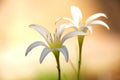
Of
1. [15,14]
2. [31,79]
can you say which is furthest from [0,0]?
[31,79]

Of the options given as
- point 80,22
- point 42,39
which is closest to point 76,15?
point 80,22

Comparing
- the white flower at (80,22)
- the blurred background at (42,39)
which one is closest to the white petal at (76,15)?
the white flower at (80,22)

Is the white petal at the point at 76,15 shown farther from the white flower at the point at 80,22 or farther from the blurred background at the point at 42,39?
the blurred background at the point at 42,39

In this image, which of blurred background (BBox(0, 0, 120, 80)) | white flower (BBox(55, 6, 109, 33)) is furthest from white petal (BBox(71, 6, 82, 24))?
blurred background (BBox(0, 0, 120, 80))

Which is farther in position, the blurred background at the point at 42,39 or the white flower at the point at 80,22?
the blurred background at the point at 42,39

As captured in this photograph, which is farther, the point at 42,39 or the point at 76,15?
the point at 42,39

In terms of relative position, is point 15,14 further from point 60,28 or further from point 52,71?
point 60,28

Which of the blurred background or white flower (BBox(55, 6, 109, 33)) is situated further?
the blurred background

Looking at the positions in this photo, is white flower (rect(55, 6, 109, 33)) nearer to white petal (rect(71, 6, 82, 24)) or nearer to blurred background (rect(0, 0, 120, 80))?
white petal (rect(71, 6, 82, 24))

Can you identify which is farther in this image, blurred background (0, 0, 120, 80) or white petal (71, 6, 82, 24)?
blurred background (0, 0, 120, 80)

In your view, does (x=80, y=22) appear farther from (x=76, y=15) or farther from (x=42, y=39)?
(x=42, y=39)
